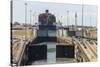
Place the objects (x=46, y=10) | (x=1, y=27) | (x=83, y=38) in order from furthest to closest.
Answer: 1. (x=83, y=38)
2. (x=46, y=10)
3. (x=1, y=27)

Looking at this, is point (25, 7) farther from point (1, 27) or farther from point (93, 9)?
point (93, 9)

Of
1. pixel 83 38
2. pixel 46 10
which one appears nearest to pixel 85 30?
pixel 83 38

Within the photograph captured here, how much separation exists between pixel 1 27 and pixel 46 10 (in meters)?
0.72

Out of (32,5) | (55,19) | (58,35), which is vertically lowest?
(58,35)

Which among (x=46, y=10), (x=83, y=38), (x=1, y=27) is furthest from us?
(x=83, y=38)

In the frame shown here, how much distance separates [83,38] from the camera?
3.12 m

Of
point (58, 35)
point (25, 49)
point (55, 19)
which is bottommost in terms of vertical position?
point (25, 49)

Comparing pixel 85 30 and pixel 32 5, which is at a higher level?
pixel 32 5

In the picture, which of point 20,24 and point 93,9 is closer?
point 20,24

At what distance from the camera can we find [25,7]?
2820mm

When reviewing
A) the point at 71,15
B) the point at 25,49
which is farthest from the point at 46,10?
the point at 25,49

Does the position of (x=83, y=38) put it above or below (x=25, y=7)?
below

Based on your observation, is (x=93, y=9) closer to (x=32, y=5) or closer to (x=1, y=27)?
(x=32, y=5)

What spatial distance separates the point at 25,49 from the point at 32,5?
67 cm
